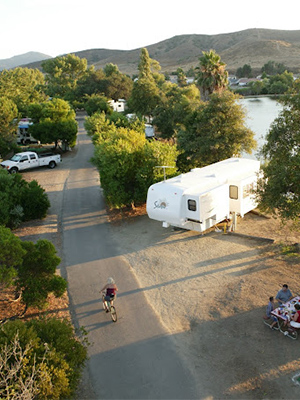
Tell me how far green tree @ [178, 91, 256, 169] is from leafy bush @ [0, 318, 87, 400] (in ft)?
59.7

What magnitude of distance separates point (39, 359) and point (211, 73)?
31.1 m

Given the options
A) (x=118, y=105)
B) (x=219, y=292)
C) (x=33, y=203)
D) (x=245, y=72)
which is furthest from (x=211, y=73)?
(x=245, y=72)

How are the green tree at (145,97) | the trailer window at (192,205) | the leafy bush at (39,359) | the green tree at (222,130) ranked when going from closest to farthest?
the leafy bush at (39,359), the trailer window at (192,205), the green tree at (222,130), the green tree at (145,97)

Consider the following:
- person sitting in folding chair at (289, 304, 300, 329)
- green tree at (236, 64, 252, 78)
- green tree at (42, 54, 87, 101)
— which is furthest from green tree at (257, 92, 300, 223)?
green tree at (236, 64, 252, 78)

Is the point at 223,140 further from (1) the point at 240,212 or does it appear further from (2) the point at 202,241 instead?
(2) the point at 202,241

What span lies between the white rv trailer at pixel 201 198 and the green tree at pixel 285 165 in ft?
4.71

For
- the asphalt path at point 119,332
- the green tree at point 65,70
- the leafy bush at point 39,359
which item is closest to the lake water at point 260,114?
the asphalt path at point 119,332

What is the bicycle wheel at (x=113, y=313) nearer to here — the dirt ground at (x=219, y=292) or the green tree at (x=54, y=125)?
the dirt ground at (x=219, y=292)

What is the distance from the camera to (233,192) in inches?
633

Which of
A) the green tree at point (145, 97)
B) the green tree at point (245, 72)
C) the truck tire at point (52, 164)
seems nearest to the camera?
the truck tire at point (52, 164)

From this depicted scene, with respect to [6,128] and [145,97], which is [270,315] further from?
[145,97]

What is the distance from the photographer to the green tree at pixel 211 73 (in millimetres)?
32250

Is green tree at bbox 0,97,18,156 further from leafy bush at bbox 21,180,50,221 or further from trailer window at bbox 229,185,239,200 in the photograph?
trailer window at bbox 229,185,239,200

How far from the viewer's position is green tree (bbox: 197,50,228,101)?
32.2 metres
